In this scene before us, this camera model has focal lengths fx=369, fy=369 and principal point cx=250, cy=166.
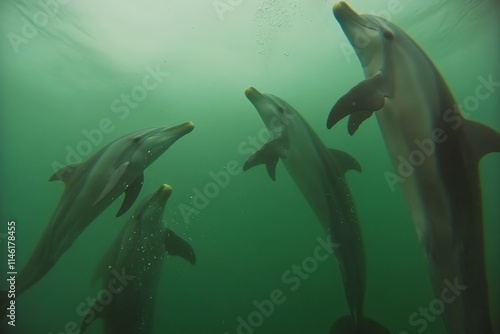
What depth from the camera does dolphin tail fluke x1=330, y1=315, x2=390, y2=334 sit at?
462 centimetres

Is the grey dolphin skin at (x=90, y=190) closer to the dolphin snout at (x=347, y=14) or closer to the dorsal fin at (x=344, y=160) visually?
the dorsal fin at (x=344, y=160)

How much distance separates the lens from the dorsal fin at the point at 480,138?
3.45 m

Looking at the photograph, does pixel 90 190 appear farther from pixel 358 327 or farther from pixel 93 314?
pixel 358 327

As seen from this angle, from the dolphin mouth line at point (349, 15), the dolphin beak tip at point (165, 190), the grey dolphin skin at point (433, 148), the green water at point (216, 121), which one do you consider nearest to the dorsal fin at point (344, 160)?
the grey dolphin skin at point (433, 148)

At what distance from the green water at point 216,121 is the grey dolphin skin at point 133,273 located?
0.86 metres

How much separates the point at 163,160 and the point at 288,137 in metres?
37.0

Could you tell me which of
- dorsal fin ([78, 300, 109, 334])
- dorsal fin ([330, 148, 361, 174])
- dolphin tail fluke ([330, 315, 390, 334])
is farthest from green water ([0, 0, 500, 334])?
dorsal fin ([330, 148, 361, 174])

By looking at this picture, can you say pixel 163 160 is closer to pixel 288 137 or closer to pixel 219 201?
pixel 219 201

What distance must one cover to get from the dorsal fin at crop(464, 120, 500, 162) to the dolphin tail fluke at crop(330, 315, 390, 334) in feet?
8.00

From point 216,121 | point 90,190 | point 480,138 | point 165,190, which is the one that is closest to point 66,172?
point 90,190

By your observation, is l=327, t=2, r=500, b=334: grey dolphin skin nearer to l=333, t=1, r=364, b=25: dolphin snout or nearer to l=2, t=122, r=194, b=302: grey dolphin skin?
l=333, t=1, r=364, b=25: dolphin snout

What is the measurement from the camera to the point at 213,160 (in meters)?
40.2

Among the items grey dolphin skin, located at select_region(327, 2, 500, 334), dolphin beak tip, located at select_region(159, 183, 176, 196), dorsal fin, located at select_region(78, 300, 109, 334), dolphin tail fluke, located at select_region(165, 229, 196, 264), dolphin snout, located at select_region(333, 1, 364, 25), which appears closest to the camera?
grey dolphin skin, located at select_region(327, 2, 500, 334)

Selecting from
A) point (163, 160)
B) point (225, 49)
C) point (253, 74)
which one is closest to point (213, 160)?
point (163, 160)
